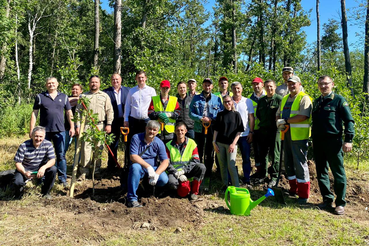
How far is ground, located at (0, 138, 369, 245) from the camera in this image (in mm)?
3295

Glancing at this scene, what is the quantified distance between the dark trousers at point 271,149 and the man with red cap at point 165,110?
1799 mm

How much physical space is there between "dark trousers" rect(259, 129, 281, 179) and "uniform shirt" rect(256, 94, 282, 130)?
13cm

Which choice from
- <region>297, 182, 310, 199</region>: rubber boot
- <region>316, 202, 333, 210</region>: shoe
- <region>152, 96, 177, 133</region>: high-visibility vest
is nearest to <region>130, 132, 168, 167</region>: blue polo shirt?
<region>152, 96, 177, 133</region>: high-visibility vest

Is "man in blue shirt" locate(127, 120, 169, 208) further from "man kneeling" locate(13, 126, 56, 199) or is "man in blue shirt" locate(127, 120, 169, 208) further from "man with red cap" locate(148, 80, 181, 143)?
"man kneeling" locate(13, 126, 56, 199)

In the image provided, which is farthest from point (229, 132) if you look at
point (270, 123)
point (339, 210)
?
point (339, 210)

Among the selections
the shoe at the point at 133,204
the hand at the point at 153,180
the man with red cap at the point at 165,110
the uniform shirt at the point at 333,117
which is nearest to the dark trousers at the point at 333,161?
the uniform shirt at the point at 333,117

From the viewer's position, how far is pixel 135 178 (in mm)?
4164

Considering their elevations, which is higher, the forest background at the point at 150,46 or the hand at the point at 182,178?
the forest background at the point at 150,46

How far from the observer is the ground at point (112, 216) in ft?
10.8

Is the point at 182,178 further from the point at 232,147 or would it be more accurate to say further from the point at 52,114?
the point at 52,114

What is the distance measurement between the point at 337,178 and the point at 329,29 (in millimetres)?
40883

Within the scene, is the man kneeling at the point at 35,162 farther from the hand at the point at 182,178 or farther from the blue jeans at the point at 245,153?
the blue jeans at the point at 245,153

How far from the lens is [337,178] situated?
421 centimetres

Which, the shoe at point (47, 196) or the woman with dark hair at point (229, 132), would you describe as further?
the woman with dark hair at point (229, 132)
